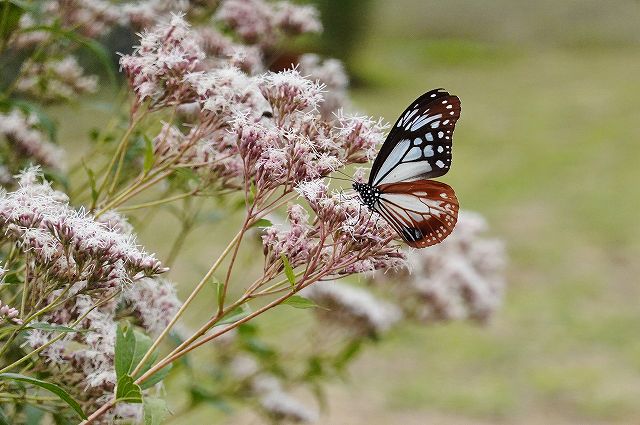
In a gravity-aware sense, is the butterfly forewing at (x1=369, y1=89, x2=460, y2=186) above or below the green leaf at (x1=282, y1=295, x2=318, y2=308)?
above

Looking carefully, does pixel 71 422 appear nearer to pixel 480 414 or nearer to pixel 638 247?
pixel 480 414

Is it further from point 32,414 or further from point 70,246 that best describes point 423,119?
point 32,414

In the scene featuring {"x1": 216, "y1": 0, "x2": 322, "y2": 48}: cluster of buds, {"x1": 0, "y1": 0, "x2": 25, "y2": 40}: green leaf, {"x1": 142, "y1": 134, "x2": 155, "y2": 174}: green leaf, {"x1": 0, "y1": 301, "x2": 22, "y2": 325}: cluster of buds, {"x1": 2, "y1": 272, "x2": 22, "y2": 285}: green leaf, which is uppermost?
{"x1": 216, "y1": 0, "x2": 322, "y2": 48}: cluster of buds

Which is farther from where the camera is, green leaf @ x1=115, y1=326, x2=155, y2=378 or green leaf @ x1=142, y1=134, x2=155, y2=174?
green leaf @ x1=142, y1=134, x2=155, y2=174

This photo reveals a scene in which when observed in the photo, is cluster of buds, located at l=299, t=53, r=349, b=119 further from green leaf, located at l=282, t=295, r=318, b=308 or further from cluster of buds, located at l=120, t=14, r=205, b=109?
green leaf, located at l=282, t=295, r=318, b=308

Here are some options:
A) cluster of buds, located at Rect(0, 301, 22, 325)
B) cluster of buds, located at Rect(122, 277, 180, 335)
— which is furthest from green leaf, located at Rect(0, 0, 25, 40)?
cluster of buds, located at Rect(0, 301, 22, 325)

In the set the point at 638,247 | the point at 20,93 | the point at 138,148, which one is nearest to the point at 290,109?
the point at 138,148

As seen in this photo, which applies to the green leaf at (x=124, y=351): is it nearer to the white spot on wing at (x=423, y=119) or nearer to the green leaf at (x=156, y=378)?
the green leaf at (x=156, y=378)

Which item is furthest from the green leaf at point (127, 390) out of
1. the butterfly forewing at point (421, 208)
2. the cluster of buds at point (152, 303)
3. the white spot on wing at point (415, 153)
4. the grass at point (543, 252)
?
the grass at point (543, 252)
